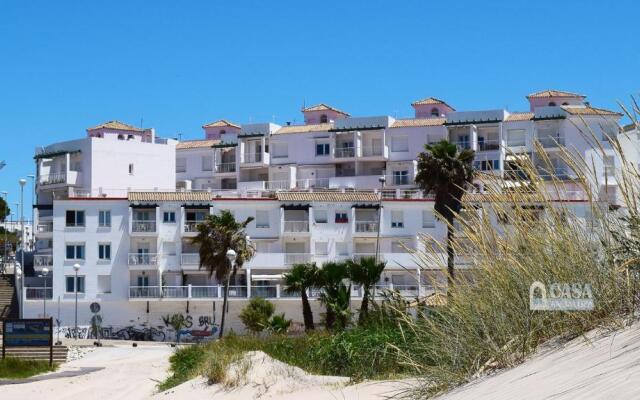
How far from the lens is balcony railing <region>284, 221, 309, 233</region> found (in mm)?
67500

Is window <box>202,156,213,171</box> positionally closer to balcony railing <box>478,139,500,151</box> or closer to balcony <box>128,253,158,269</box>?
balcony railing <box>478,139,500,151</box>

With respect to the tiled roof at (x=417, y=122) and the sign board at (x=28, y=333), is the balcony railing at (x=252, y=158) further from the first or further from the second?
the sign board at (x=28, y=333)

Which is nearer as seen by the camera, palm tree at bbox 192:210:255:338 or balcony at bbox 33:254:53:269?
palm tree at bbox 192:210:255:338

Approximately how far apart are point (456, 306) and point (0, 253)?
9163 cm

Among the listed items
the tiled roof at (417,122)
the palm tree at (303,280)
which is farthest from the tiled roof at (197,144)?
the palm tree at (303,280)

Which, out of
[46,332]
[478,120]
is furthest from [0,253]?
[46,332]

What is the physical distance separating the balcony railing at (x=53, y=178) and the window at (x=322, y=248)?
72.1 feet

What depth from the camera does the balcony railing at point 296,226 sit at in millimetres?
67500

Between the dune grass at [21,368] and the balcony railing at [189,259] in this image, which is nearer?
the dune grass at [21,368]

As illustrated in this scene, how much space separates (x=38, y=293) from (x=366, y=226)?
21.1m

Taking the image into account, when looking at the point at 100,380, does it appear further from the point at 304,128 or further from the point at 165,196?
the point at 304,128

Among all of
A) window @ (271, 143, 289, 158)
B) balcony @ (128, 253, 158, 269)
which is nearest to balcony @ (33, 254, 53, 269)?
balcony @ (128, 253, 158, 269)

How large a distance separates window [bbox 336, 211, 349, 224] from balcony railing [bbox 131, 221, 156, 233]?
1178 centimetres

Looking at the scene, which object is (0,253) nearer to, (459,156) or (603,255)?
(459,156)
